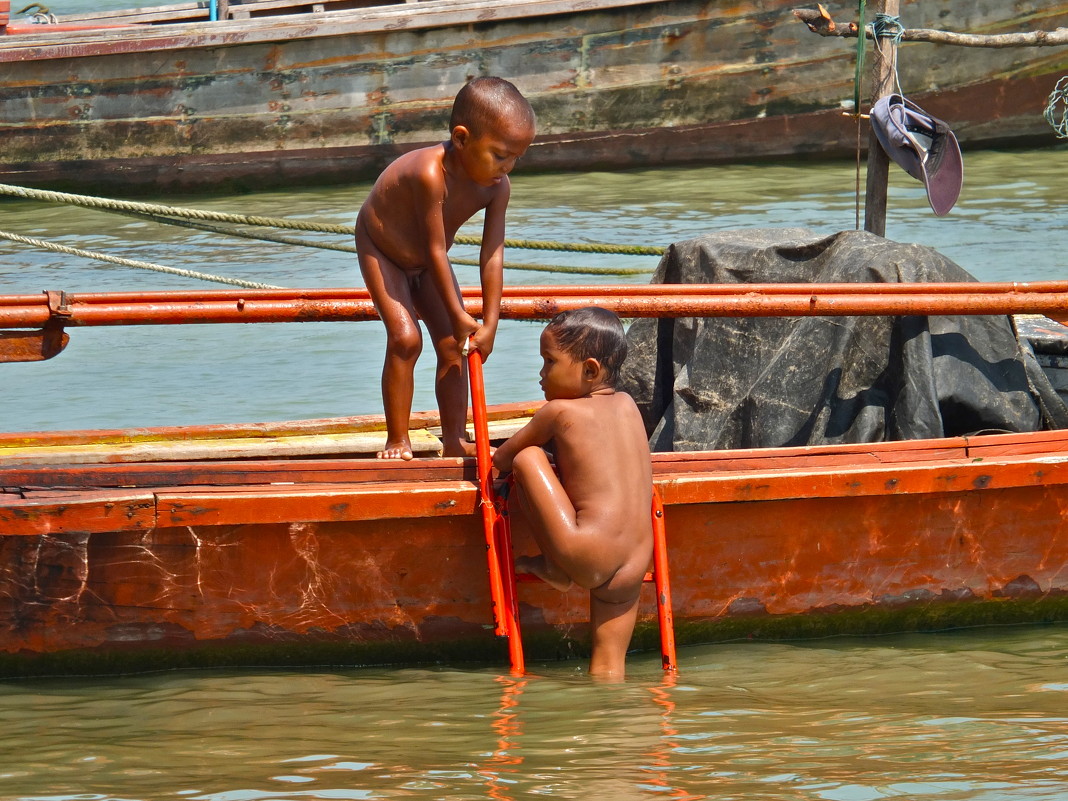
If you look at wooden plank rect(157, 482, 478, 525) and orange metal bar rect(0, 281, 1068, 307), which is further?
orange metal bar rect(0, 281, 1068, 307)

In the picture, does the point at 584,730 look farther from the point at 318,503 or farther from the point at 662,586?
the point at 318,503

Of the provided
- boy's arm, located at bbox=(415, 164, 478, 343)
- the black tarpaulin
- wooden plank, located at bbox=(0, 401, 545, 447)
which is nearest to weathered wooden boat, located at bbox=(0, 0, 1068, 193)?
wooden plank, located at bbox=(0, 401, 545, 447)

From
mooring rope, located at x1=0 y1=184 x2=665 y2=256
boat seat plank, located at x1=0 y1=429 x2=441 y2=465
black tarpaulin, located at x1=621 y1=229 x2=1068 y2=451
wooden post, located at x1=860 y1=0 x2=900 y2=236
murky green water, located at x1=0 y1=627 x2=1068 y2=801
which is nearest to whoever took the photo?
murky green water, located at x1=0 y1=627 x2=1068 y2=801

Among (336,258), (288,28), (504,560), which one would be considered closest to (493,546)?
(504,560)

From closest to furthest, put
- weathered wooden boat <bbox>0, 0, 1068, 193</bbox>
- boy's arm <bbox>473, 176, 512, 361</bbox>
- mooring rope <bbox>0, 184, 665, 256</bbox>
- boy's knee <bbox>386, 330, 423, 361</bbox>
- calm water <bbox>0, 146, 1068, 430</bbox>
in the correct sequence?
1. boy's arm <bbox>473, 176, 512, 361</bbox>
2. boy's knee <bbox>386, 330, 423, 361</bbox>
3. mooring rope <bbox>0, 184, 665, 256</bbox>
4. calm water <bbox>0, 146, 1068, 430</bbox>
5. weathered wooden boat <bbox>0, 0, 1068, 193</bbox>

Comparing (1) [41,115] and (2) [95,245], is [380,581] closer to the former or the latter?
(2) [95,245]

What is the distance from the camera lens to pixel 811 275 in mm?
4730

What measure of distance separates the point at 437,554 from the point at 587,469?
19.8 inches

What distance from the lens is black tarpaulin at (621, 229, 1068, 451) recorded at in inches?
171

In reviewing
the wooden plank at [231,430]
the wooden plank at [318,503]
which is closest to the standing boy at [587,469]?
the wooden plank at [318,503]

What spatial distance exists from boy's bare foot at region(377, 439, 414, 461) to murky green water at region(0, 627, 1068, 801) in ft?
2.07

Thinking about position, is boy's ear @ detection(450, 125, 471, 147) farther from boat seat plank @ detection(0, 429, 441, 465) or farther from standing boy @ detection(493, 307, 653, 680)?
boat seat plank @ detection(0, 429, 441, 465)

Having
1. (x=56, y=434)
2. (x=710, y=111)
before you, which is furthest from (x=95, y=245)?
(x=56, y=434)

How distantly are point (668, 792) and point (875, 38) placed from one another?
3.91 m
